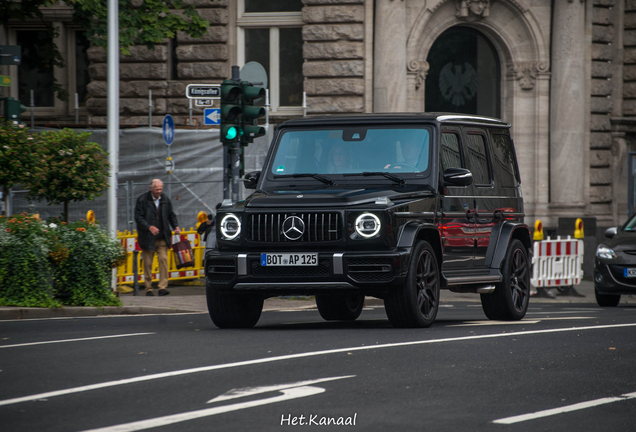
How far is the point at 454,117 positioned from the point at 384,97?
12310 millimetres

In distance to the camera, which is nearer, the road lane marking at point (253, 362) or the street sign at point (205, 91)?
the road lane marking at point (253, 362)

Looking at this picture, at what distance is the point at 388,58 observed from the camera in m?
22.8

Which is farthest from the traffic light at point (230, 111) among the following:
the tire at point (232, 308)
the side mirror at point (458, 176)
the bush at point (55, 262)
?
the side mirror at point (458, 176)

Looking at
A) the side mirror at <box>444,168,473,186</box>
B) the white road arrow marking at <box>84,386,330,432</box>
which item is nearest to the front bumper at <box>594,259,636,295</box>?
the side mirror at <box>444,168,473,186</box>

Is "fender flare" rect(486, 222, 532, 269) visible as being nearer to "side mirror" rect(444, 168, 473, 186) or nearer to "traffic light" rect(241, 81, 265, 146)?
"side mirror" rect(444, 168, 473, 186)

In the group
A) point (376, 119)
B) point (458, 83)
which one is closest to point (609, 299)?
point (376, 119)

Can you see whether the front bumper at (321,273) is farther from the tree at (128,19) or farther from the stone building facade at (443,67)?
the stone building facade at (443,67)

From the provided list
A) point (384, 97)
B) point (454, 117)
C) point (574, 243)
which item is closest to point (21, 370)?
point (454, 117)

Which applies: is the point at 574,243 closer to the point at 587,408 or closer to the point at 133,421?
the point at 587,408

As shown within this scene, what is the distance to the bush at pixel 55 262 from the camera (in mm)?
12039

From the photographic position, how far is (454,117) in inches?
413

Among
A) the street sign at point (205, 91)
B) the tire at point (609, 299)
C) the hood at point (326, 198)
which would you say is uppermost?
the street sign at point (205, 91)

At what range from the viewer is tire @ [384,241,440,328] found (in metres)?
8.99

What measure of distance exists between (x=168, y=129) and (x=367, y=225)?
13.7 metres
